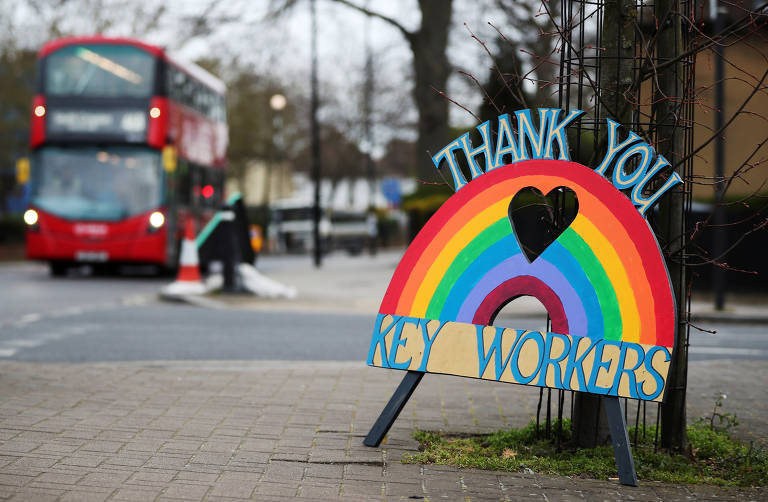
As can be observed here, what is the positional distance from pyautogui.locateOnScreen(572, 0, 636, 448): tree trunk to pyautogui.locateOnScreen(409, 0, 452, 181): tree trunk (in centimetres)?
1524

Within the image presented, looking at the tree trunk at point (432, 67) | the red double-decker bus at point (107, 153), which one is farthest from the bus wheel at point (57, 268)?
the tree trunk at point (432, 67)

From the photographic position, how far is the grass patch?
4.54m

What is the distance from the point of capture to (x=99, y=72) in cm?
1820

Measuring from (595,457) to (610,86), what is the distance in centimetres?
197

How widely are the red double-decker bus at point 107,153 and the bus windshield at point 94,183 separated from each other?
2 cm

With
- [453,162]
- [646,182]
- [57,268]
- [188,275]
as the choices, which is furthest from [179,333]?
[57,268]

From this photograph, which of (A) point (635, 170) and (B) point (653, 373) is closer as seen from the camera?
(B) point (653, 373)

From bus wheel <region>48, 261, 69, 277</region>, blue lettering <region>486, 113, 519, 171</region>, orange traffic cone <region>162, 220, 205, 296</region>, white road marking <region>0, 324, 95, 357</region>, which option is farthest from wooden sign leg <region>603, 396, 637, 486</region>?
bus wheel <region>48, 261, 69, 277</region>

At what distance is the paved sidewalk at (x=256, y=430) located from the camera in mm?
4176

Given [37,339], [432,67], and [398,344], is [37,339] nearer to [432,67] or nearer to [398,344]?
[398,344]

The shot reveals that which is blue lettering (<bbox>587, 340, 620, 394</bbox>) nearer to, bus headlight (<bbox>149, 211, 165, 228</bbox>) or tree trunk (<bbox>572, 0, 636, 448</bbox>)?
tree trunk (<bbox>572, 0, 636, 448</bbox>)

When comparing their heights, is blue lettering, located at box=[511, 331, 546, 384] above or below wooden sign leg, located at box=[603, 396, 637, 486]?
above

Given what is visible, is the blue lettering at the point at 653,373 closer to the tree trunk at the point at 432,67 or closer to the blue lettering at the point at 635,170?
the blue lettering at the point at 635,170

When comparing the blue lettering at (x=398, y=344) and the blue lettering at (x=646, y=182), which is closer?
the blue lettering at (x=646, y=182)
